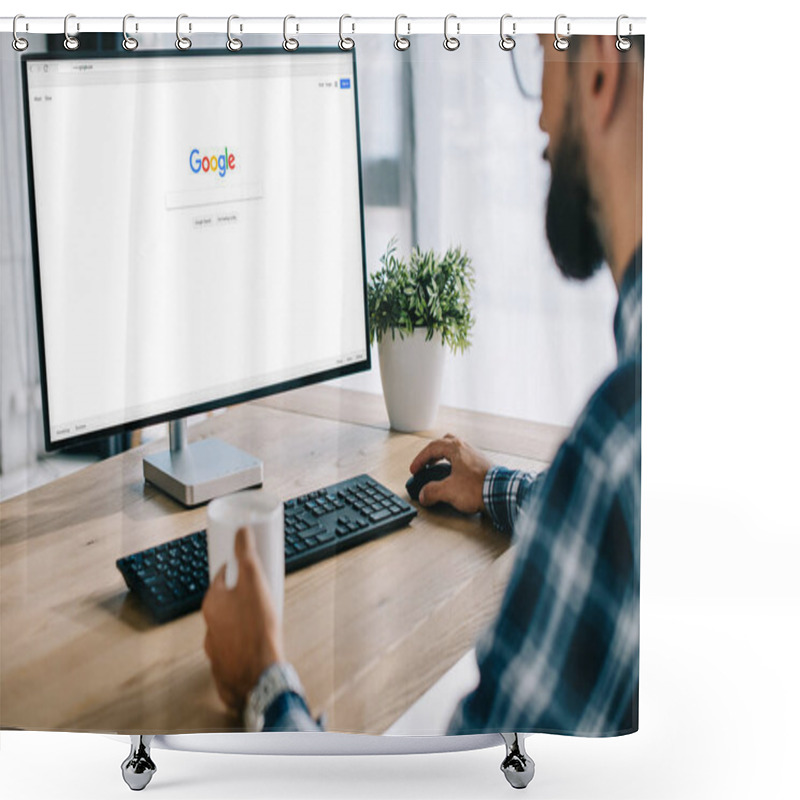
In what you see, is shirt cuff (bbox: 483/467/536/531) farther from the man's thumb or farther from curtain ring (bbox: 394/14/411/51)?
curtain ring (bbox: 394/14/411/51)

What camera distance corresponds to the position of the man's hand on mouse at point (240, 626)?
141cm

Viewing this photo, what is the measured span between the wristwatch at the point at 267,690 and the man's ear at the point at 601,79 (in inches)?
30.7

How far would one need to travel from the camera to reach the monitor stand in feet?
4.75

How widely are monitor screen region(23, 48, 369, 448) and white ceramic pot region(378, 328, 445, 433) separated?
5cm

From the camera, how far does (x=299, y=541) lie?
145cm

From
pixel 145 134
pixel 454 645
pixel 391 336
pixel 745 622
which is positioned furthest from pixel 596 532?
pixel 745 622

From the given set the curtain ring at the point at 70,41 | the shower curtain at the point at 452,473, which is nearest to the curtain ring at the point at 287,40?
the shower curtain at the point at 452,473

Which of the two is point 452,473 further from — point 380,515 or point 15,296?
point 15,296

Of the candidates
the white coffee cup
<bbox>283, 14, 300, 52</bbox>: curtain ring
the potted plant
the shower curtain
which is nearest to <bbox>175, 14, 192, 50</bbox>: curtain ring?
the shower curtain

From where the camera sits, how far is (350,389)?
1.49 m

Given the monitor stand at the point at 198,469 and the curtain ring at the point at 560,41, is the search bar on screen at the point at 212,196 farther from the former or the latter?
the curtain ring at the point at 560,41

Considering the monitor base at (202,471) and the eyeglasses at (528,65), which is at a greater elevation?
the eyeglasses at (528,65)

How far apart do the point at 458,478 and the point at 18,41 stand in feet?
2.47

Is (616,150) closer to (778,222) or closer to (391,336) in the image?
(391,336)
